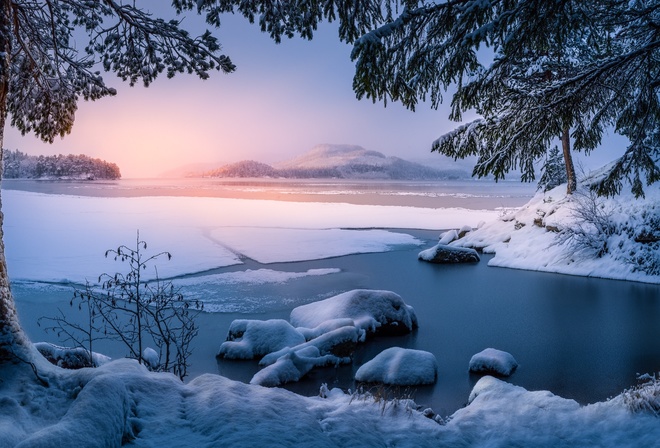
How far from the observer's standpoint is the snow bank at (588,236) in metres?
17.3

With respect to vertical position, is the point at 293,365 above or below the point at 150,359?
below

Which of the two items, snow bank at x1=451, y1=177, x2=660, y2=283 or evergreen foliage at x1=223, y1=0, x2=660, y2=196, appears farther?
snow bank at x1=451, y1=177, x2=660, y2=283

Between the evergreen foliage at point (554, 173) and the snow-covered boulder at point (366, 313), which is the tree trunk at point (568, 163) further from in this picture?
the snow-covered boulder at point (366, 313)

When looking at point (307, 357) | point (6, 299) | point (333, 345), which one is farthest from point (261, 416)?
point (333, 345)

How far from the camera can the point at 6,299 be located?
496 centimetres

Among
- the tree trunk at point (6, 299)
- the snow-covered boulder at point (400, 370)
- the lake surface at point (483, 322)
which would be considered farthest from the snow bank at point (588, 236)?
the tree trunk at point (6, 299)

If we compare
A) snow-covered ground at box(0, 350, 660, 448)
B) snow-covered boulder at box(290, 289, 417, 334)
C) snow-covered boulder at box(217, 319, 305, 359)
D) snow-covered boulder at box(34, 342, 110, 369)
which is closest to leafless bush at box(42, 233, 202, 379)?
snow-covered boulder at box(34, 342, 110, 369)

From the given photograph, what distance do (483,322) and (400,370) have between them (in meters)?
5.08

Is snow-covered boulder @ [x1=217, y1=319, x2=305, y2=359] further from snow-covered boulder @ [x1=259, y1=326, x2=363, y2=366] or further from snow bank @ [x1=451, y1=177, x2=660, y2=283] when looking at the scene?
snow bank @ [x1=451, y1=177, x2=660, y2=283]

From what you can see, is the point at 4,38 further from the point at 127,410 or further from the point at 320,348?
the point at 320,348

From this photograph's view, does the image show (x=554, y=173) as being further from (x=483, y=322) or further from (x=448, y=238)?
(x=483, y=322)

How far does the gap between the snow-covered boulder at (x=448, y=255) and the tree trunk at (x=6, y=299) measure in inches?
696

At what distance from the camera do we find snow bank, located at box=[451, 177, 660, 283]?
17.3 meters

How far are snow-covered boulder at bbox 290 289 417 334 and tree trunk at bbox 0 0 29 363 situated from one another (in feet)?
22.0
